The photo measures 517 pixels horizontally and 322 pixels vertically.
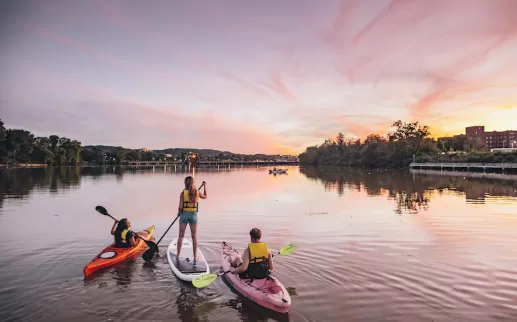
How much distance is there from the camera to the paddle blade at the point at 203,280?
900cm

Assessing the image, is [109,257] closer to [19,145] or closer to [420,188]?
[420,188]

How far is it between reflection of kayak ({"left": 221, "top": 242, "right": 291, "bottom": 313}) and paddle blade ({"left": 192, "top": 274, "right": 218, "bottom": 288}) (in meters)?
0.60

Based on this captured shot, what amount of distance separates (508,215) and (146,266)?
20975mm

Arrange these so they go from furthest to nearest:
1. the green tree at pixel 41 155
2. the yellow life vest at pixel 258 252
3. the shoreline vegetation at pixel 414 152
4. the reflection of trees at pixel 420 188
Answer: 1. the green tree at pixel 41 155
2. the shoreline vegetation at pixel 414 152
3. the reflection of trees at pixel 420 188
4. the yellow life vest at pixel 258 252

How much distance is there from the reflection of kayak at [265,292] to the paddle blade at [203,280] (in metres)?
0.60

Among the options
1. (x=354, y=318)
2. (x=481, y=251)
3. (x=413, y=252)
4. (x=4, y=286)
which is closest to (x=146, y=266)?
(x=4, y=286)

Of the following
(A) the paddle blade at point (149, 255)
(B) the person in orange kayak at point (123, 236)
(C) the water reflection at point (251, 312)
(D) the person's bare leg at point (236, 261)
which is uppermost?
(B) the person in orange kayak at point (123, 236)

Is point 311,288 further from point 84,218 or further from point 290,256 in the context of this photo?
point 84,218

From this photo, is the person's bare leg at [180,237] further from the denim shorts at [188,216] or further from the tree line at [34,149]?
the tree line at [34,149]

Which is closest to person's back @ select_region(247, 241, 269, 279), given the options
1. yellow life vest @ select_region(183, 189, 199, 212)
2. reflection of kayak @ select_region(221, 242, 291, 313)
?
reflection of kayak @ select_region(221, 242, 291, 313)

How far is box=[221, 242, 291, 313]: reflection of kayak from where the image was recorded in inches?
312

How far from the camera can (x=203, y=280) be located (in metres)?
9.12

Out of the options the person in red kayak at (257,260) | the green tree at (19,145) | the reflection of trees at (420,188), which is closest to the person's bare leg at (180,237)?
the person in red kayak at (257,260)

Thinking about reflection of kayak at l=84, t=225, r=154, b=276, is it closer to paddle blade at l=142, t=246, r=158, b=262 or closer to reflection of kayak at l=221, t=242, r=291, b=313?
paddle blade at l=142, t=246, r=158, b=262
